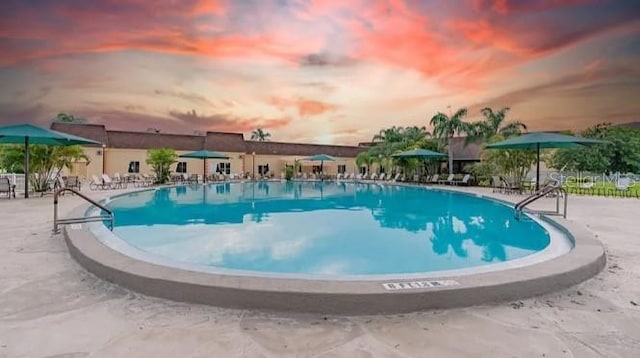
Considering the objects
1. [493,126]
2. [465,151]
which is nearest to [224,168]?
[465,151]

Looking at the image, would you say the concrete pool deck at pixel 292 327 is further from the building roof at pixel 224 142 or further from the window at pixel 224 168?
the building roof at pixel 224 142

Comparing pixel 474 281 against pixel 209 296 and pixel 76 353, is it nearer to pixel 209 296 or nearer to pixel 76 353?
pixel 209 296

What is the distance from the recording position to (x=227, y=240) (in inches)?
311

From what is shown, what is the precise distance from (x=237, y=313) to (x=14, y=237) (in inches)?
221

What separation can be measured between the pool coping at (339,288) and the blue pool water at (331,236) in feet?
3.88

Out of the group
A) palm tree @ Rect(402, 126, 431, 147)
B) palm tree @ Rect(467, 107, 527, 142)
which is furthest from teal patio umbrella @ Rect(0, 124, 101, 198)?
palm tree @ Rect(402, 126, 431, 147)

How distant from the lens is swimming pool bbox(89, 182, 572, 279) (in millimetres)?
5840

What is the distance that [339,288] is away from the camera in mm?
3301

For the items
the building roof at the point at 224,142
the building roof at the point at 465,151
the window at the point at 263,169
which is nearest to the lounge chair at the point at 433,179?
the building roof at the point at 465,151

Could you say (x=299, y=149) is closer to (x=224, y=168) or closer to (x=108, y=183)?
(x=224, y=168)

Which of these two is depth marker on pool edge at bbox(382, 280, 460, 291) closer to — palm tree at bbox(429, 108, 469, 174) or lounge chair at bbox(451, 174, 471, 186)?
lounge chair at bbox(451, 174, 471, 186)

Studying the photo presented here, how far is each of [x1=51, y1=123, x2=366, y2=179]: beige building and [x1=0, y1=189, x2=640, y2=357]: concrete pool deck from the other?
27.7 meters

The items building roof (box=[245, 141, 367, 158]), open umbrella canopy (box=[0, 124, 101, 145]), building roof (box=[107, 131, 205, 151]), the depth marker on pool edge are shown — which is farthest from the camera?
building roof (box=[245, 141, 367, 158])

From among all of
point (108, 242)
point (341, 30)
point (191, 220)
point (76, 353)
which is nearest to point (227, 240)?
point (108, 242)
